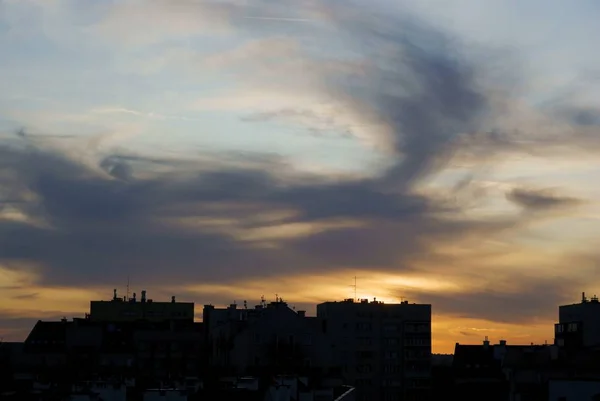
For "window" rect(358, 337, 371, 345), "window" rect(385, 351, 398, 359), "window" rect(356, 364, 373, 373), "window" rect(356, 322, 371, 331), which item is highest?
"window" rect(356, 322, 371, 331)

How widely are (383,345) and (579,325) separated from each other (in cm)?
3194

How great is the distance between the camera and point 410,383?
571 ft

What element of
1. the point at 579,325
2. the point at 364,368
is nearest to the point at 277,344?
the point at 364,368

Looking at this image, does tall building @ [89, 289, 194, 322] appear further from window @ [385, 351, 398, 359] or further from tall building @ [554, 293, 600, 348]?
tall building @ [554, 293, 600, 348]

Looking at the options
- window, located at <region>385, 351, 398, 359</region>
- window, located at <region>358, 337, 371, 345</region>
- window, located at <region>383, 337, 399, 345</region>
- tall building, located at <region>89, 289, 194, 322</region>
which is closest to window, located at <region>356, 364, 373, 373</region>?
window, located at <region>385, 351, 398, 359</region>

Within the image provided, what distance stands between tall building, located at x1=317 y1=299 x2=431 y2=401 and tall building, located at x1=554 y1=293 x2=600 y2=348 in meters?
22.4

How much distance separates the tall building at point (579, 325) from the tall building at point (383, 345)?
73.7ft

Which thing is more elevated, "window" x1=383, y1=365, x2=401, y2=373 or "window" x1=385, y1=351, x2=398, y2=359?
"window" x1=385, y1=351, x2=398, y2=359

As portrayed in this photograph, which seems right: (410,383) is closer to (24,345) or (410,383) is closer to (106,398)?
(24,345)

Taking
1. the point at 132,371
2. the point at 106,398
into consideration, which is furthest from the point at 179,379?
the point at 132,371

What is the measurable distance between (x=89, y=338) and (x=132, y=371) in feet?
46.6

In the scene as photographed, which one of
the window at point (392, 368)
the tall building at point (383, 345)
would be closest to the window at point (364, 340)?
the tall building at point (383, 345)

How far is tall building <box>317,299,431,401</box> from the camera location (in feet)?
568

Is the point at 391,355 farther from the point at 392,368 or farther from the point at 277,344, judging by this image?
the point at 277,344
